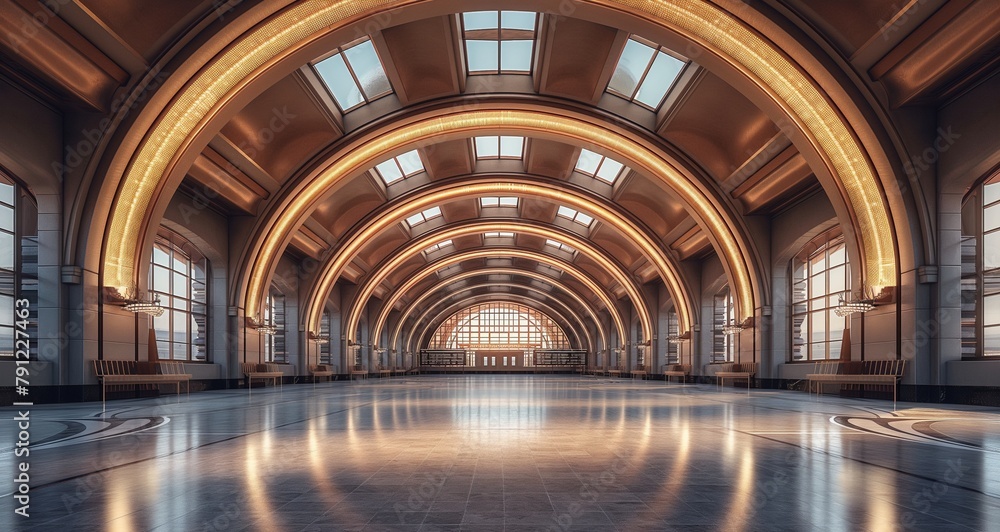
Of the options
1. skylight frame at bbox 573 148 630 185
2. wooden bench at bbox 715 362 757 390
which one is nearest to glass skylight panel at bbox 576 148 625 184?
skylight frame at bbox 573 148 630 185

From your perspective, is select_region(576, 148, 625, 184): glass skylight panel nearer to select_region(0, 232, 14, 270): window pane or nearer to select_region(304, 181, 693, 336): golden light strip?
select_region(304, 181, 693, 336): golden light strip

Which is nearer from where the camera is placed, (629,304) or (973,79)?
(973,79)

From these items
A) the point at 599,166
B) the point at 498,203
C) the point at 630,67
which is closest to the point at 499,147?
the point at 599,166

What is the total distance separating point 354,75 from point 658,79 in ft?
30.5

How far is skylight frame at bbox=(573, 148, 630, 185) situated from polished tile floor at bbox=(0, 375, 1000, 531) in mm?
18947

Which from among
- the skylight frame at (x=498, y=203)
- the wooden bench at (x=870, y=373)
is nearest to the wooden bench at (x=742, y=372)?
the wooden bench at (x=870, y=373)

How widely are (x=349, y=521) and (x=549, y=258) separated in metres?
40.5

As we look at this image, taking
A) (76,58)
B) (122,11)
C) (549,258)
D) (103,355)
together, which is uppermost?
(122,11)

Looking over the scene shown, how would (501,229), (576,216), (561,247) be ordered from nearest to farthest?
(576,216)
(501,229)
(561,247)

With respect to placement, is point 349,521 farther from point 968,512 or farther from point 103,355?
point 103,355

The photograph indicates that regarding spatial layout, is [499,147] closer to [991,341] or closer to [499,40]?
[499,40]

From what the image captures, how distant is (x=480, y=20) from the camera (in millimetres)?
18656

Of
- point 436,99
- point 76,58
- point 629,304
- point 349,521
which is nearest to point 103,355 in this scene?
point 76,58

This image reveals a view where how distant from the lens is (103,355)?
15516mm
